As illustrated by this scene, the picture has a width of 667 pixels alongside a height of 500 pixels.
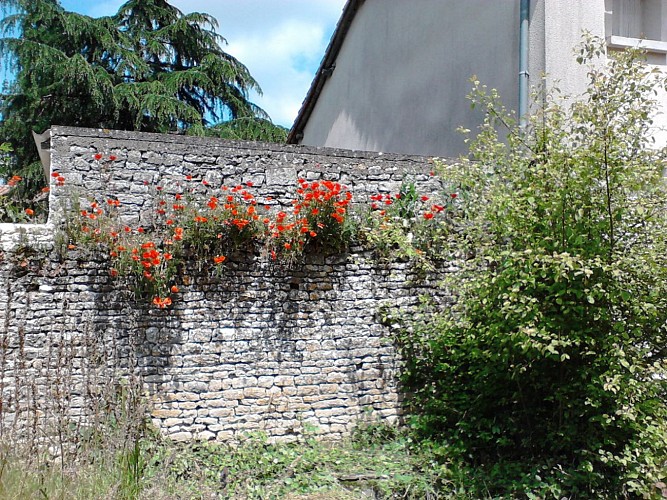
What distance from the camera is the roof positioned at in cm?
1157

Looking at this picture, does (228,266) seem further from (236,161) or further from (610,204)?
(610,204)

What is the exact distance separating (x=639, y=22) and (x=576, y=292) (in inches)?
187

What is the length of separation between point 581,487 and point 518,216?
227 centimetres

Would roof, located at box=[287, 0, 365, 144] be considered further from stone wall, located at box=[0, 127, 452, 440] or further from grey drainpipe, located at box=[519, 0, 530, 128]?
stone wall, located at box=[0, 127, 452, 440]

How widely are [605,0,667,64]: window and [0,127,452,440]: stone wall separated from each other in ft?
11.2

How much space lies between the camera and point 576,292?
4758 mm

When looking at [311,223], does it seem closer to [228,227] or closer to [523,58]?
[228,227]

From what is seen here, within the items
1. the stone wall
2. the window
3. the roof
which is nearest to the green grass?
the stone wall

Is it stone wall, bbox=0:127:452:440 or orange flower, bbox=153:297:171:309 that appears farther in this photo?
orange flower, bbox=153:297:171:309

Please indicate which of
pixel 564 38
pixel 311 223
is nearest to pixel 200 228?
pixel 311 223

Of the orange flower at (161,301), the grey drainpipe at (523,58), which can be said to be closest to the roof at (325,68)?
the grey drainpipe at (523,58)

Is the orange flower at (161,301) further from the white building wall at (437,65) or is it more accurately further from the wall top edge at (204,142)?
the white building wall at (437,65)

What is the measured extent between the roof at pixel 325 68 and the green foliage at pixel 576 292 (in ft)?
23.2

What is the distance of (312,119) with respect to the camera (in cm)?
1375
